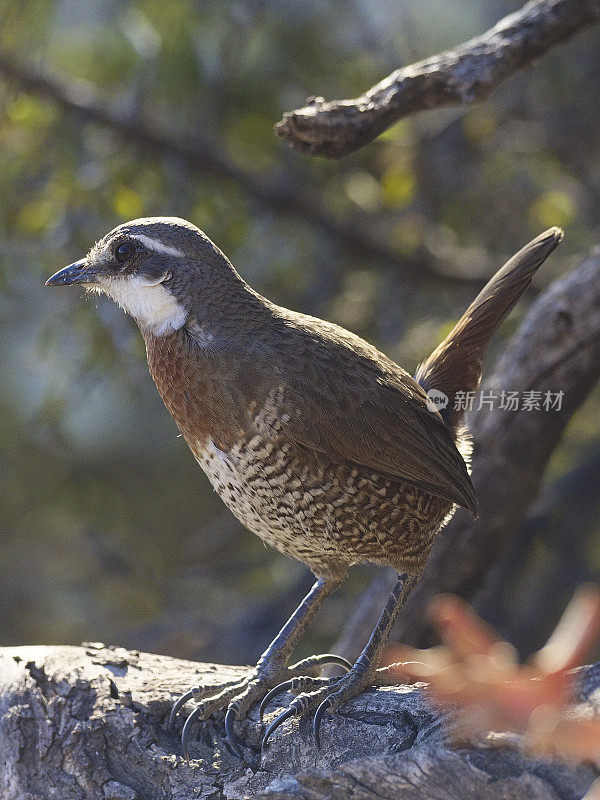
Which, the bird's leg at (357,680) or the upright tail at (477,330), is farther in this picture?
the upright tail at (477,330)

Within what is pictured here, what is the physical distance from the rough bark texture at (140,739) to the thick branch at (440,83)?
1.67m

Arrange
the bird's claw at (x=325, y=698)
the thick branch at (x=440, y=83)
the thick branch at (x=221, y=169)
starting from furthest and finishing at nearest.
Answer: the thick branch at (x=221, y=169)
the bird's claw at (x=325, y=698)
the thick branch at (x=440, y=83)

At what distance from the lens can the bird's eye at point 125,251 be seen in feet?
9.85

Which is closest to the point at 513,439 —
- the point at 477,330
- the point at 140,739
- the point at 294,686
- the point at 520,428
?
the point at 520,428

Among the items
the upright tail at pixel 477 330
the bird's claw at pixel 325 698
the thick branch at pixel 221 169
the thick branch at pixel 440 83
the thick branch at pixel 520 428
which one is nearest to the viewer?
the thick branch at pixel 440 83

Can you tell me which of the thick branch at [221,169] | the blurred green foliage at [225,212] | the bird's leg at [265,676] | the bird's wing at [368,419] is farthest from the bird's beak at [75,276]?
the thick branch at [221,169]

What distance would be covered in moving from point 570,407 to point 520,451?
295mm

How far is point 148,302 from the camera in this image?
9.83 feet

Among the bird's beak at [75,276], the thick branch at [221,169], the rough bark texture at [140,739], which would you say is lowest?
the rough bark texture at [140,739]

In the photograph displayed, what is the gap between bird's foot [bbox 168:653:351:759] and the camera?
303 cm

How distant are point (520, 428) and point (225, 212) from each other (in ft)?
6.22

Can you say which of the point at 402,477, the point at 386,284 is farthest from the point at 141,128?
the point at 402,477

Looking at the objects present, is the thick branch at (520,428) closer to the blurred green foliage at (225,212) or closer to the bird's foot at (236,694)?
the blurred green foliage at (225,212)

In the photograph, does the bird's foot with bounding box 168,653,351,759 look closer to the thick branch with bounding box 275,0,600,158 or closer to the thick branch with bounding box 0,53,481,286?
the thick branch with bounding box 275,0,600,158
